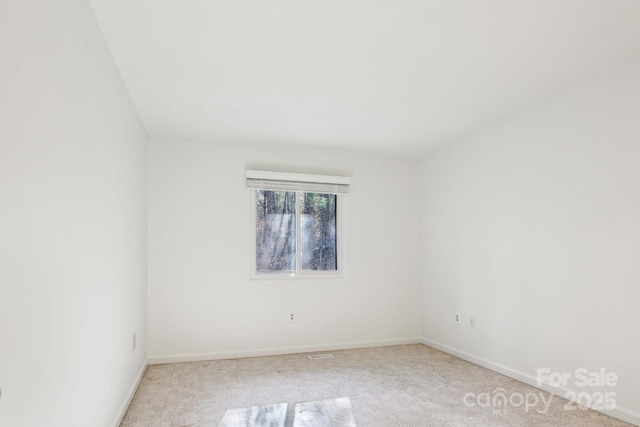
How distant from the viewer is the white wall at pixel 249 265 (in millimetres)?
4000

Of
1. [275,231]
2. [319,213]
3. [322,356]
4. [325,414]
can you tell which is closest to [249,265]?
[275,231]

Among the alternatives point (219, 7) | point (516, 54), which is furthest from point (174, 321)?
point (516, 54)

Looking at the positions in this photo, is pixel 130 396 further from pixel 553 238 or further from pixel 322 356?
pixel 553 238

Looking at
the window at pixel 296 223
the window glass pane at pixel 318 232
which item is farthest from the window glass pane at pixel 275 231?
the window glass pane at pixel 318 232

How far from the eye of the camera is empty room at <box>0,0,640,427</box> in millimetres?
1532

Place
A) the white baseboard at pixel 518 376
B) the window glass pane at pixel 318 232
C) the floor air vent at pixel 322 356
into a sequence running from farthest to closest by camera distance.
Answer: the window glass pane at pixel 318 232
the floor air vent at pixel 322 356
the white baseboard at pixel 518 376

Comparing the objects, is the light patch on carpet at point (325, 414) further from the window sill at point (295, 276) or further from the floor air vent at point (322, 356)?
the window sill at point (295, 276)

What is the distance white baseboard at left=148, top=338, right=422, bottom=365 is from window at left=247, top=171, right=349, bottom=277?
828 millimetres

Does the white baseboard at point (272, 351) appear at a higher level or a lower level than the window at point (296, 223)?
lower

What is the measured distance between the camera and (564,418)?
2.58 m

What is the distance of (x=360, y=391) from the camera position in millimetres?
3107

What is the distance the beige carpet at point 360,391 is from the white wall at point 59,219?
57 cm

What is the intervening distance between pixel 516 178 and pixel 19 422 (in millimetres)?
3655

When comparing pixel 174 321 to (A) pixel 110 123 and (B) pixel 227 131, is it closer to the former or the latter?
(B) pixel 227 131
